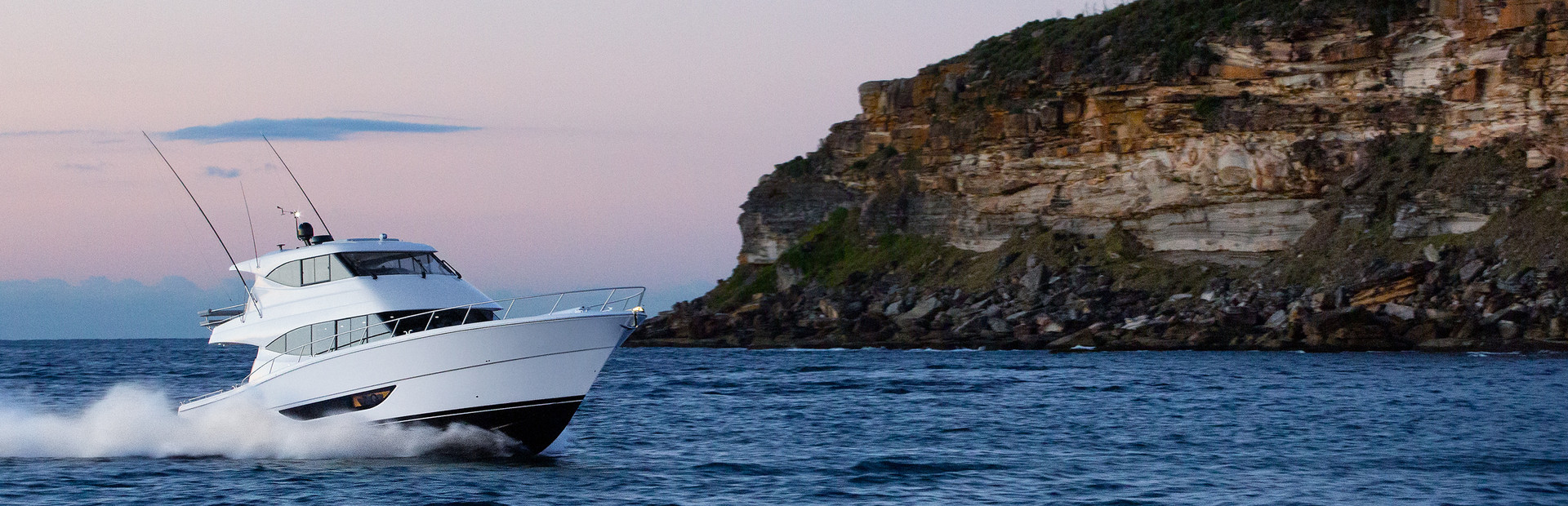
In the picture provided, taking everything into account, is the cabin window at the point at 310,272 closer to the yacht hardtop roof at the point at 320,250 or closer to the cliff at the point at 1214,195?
the yacht hardtop roof at the point at 320,250

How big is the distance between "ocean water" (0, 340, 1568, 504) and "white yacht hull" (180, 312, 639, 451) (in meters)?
0.47

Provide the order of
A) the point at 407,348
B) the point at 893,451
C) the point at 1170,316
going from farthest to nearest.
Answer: the point at 1170,316 → the point at 893,451 → the point at 407,348

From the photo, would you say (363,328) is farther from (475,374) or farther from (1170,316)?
(1170,316)

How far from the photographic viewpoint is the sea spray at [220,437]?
2003cm

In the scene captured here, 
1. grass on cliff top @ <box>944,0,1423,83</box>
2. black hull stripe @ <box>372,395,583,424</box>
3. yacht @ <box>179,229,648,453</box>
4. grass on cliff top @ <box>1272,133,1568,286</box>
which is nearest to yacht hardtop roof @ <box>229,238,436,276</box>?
yacht @ <box>179,229,648,453</box>

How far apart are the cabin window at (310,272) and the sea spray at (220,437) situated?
212 centimetres

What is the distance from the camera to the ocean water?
17.4 m

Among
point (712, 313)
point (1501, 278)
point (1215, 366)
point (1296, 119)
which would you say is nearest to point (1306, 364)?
point (1215, 366)

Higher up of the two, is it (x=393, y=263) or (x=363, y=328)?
(x=393, y=263)

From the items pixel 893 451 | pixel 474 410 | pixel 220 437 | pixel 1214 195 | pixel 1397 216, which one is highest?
pixel 1214 195

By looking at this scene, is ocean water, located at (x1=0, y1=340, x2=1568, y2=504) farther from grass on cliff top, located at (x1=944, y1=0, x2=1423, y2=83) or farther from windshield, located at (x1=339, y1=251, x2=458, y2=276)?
grass on cliff top, located at (x1=944, y1=0, x2=1423, y2=83)

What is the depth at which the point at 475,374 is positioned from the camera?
764 inches

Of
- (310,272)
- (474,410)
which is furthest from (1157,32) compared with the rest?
(474,410)

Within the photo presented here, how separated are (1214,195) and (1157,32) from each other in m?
12.7
